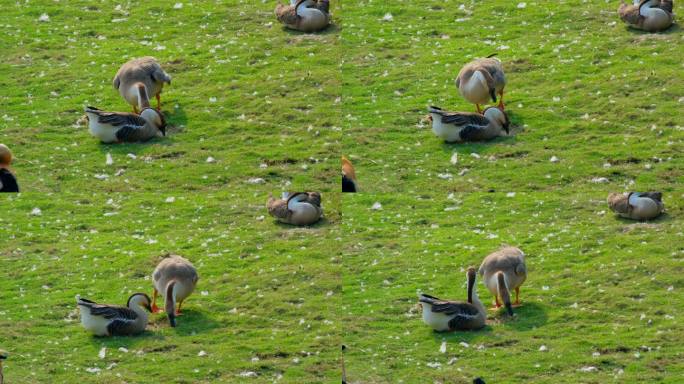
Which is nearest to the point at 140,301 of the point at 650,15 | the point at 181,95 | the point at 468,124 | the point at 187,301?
the point at 187,301

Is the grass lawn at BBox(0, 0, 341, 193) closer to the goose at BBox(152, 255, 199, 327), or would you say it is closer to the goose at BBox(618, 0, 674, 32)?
the goose at BBox(152, 255, 199, 327)

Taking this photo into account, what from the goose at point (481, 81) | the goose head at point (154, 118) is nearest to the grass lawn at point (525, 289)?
the goose at point (481, 81)

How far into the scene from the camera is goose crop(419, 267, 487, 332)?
28609 mm

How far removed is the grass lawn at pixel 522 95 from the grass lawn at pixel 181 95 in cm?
92

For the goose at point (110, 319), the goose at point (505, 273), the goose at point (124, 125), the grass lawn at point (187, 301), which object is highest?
the goose at point (124, 125)

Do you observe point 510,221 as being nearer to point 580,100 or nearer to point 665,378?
point 580,100

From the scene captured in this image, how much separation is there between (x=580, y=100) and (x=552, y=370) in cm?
920

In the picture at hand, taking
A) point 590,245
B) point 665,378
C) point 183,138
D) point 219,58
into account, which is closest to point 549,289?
point 590,245

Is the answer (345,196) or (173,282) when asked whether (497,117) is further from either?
(173,282)

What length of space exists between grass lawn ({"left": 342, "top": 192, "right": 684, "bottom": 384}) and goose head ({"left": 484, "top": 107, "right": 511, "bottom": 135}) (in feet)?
5.78

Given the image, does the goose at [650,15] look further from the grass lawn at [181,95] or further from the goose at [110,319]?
the goose at [110,319]

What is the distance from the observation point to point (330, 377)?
2762 cm

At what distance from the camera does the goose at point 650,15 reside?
37.7 meters

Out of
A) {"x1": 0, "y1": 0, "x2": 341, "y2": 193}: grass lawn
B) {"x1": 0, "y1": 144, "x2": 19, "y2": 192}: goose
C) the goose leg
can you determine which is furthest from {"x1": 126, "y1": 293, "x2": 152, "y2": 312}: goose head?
{"x1": 0, "y1": 144, "x2": 19, "y2": 192}: goose
